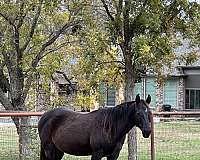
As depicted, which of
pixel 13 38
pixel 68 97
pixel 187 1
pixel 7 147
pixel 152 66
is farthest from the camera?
pixel 68 97

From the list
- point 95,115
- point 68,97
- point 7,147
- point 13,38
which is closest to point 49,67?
point 13,38

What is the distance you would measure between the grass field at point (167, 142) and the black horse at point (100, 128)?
7.11 feet

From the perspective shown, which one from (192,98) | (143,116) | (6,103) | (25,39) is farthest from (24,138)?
(192,98)

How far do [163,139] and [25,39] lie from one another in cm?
647

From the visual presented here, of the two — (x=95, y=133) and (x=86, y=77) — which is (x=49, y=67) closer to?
(x=86, y=77)

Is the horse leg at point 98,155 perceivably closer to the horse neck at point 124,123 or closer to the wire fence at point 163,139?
the horse neck at point 124,123

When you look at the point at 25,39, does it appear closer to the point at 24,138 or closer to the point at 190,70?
the point at 24,138

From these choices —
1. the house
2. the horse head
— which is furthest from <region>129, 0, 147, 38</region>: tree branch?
the house

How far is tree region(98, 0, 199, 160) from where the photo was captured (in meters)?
11.7

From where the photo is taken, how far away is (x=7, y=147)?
11.1 meters

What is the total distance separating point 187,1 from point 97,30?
2.34m

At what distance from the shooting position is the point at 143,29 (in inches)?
472

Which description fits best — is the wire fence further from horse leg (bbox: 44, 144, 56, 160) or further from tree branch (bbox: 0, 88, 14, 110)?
tree branch (bbox: 0, 88, 14, 110)

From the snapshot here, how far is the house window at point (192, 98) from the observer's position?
3969 centimetres
